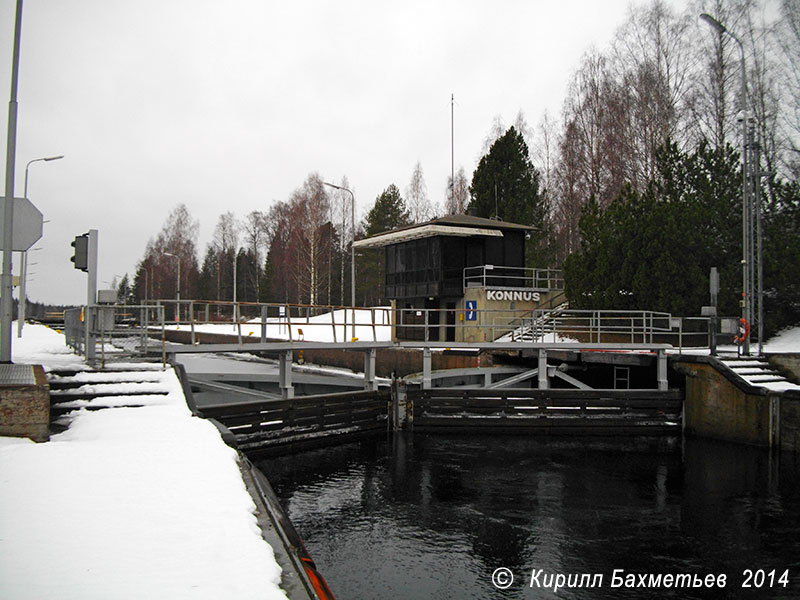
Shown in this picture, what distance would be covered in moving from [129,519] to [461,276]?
21494 mm

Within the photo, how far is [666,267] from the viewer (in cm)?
2211

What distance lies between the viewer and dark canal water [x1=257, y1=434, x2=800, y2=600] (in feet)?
27.9

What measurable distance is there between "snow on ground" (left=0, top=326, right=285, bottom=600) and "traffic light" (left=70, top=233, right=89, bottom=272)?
5.76 meters

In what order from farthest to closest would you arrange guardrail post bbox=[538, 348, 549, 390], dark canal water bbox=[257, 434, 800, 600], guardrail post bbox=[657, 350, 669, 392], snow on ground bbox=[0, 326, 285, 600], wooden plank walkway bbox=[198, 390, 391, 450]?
guardrail post bbox=[538, 348, 549, 390]
guardrail post bbox=[657, 350, 669, 392]
wooden plank walkway bbox=[198, 390, 391, 450]
dark canal water bbox=[257, 434, 800, 600]
snow on ground bbox=[0, 326, 285, 600]

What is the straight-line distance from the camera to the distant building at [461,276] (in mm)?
25484

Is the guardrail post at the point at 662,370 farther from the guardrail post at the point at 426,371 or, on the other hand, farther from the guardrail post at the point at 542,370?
the guardrail post at the point at 426,371

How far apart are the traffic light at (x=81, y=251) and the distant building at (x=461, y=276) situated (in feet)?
43.2

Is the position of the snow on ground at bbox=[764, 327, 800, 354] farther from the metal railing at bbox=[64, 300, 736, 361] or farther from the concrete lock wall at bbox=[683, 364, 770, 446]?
the concrete lock wall at bbox=[683, 364, 770, 446]

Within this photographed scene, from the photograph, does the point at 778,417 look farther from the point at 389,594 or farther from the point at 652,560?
the point at 389,594

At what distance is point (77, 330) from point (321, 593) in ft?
48.2

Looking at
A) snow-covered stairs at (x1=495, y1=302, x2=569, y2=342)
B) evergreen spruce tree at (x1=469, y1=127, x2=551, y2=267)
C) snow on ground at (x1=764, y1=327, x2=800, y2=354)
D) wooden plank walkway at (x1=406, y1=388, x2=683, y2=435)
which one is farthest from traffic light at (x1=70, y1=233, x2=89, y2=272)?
evergreen spruce tree at (x1=469, y1=127, x2=551, y2=267)

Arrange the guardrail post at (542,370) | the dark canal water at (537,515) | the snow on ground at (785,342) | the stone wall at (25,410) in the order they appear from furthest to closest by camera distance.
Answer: the snow on ground at (785,342) → the guardrail post at (542,370) → the dark canal water at (537,515) → the stone wall at (25,410)

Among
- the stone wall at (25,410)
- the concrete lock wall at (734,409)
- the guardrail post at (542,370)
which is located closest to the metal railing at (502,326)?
the guardrail post at (542,370)

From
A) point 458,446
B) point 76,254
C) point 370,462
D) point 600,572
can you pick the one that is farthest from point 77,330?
point 600,572
